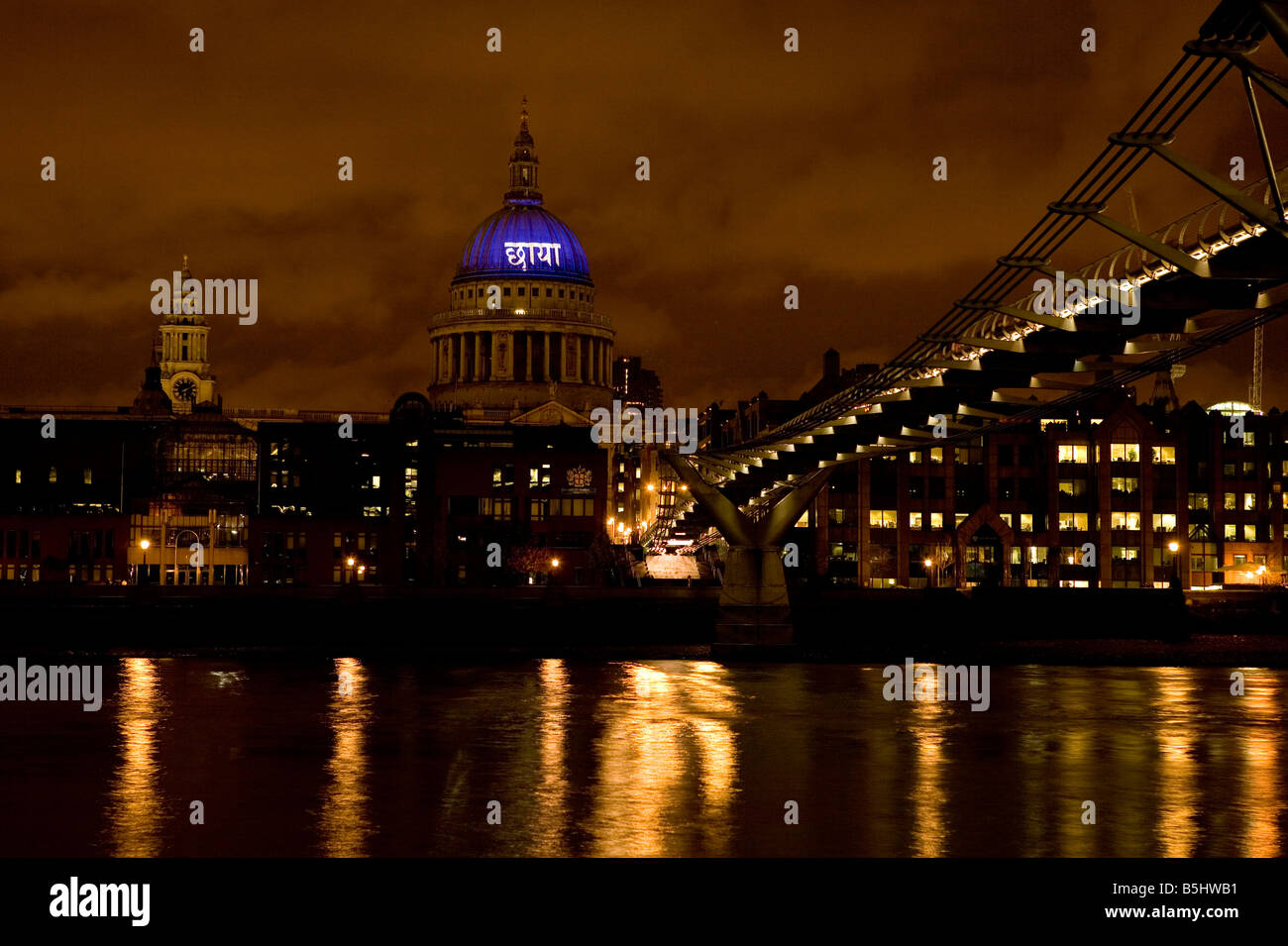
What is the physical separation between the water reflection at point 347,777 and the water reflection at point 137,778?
7.55 feet

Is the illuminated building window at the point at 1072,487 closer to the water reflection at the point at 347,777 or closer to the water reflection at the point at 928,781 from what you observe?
the water reflection at the point at 928,781

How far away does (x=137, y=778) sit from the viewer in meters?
29.6

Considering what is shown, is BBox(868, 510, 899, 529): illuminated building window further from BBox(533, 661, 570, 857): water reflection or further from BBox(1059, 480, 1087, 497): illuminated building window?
BBox(533, 661, 570, 857): water reflection

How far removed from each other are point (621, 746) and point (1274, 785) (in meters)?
11.7

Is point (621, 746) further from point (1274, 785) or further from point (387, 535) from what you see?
point (387, 535)

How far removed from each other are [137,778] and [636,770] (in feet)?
27.1

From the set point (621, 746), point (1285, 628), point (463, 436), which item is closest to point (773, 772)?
point (621, 746)

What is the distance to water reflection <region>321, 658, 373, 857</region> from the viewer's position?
2389 centimetres

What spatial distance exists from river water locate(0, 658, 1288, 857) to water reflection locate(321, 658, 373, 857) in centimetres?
7

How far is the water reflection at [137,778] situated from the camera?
23891mm

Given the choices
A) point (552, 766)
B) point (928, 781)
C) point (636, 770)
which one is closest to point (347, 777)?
point (552, 766)

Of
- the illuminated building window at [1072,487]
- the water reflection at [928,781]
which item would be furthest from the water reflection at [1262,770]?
the illuminated building window at [1072,487]

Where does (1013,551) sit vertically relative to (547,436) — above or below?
Answer: below

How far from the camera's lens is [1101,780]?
98.5ft
